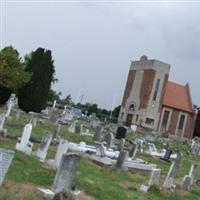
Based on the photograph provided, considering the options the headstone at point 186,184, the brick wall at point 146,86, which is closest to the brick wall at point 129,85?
the brick wall at point 146,86

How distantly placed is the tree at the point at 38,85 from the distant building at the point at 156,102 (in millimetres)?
23625

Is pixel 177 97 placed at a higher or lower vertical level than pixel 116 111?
higher

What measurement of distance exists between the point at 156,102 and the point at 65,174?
6166cm

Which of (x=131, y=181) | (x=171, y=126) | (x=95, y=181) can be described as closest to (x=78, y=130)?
(x=131, y=181)

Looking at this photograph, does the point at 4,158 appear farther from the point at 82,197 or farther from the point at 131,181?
the point at 131,181

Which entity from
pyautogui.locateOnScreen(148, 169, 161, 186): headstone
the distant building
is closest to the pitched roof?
the distant building

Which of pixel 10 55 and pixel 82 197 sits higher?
pixel 10 55

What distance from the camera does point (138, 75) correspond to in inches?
2889

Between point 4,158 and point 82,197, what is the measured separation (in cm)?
207

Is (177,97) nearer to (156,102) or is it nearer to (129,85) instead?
(156,102)

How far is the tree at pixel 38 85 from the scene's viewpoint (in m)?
44.7

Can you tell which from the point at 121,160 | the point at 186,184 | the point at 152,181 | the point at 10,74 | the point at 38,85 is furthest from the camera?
the point at 38,85

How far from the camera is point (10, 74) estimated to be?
44.7 m

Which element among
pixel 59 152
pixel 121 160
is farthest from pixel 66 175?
pixel 121 160
